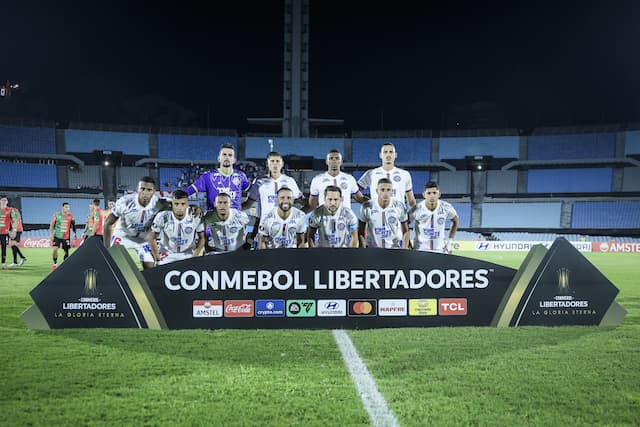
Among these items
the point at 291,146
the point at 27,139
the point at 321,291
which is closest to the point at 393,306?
the point at 321,291

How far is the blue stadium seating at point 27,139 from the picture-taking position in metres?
38.2

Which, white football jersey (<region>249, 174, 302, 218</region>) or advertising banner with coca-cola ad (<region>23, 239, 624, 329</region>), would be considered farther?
white football jersey (<region>249, 174, 302, 218</region>)

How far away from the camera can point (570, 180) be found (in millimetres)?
40688

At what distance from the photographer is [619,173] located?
39.6m

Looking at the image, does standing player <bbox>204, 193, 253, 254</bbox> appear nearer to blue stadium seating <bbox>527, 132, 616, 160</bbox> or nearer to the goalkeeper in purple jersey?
the goalkeeper in purple jersey

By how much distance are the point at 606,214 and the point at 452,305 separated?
1551 inches

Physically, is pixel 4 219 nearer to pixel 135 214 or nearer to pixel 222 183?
pixel 135 214

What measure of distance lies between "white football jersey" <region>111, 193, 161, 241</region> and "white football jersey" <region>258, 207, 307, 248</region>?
5.53ft

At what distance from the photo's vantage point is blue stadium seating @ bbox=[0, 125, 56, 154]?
38250 mm

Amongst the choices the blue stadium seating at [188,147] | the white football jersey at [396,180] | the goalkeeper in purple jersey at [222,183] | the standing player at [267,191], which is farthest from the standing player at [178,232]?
the blue stadium seating at [188,147]

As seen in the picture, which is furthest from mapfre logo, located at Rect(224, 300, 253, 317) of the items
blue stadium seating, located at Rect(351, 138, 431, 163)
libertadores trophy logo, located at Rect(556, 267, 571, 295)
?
blue stadium seating, located at Rect(351, 138, 431, 163)

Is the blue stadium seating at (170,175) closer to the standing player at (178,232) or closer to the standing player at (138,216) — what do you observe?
the standing player at (138,216)

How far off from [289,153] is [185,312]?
118 ft

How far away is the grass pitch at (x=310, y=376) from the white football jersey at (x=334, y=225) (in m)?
1.80
